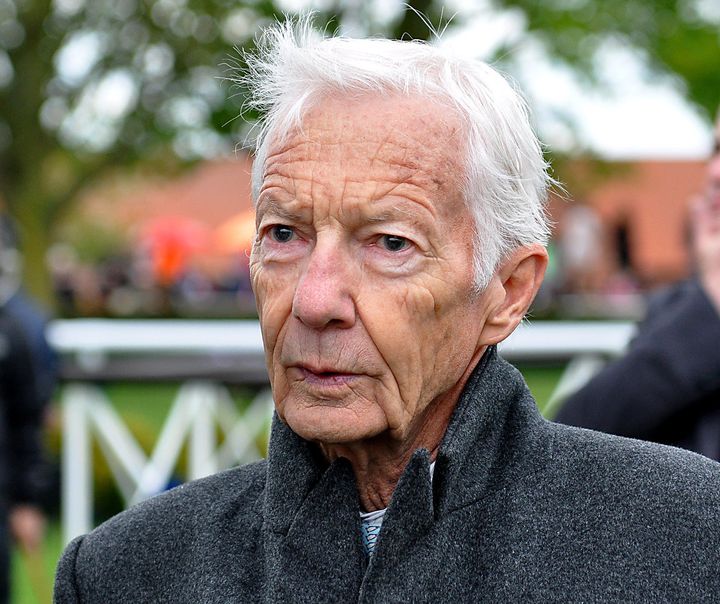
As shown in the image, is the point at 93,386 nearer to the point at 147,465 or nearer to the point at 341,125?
the point at 147,465

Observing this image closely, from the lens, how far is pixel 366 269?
6.25 feet

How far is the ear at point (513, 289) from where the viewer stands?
2049 mm

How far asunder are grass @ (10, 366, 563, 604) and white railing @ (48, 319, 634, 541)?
19 centimetres

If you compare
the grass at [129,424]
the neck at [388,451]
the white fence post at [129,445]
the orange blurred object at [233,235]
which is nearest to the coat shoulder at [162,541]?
the neck at [388,451]

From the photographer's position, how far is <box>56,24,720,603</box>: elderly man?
1877mm

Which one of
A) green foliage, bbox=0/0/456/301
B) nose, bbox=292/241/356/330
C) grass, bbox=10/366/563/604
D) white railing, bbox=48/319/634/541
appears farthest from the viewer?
green foliage, bbox=0/0/456/301

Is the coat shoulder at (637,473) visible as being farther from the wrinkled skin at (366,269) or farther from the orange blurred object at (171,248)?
the orange blurred object at (171,248)

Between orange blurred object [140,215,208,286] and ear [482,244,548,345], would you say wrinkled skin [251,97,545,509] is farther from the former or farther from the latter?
orange blurred object [140,215,208,286]

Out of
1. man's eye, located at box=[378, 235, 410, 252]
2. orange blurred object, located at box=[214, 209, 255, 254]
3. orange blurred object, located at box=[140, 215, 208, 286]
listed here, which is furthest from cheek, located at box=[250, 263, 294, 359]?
orange blurred object, located at box=[140, 215, 208, 286]

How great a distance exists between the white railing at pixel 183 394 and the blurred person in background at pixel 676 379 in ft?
12.2

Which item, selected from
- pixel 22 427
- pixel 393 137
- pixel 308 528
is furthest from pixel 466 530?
pixel 22 427

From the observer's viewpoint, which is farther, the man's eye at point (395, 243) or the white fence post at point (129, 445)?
the white fence post at point (129, 445)

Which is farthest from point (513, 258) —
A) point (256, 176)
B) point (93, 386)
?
point (93, 386)

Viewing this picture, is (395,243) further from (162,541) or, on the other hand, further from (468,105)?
(162,541)
